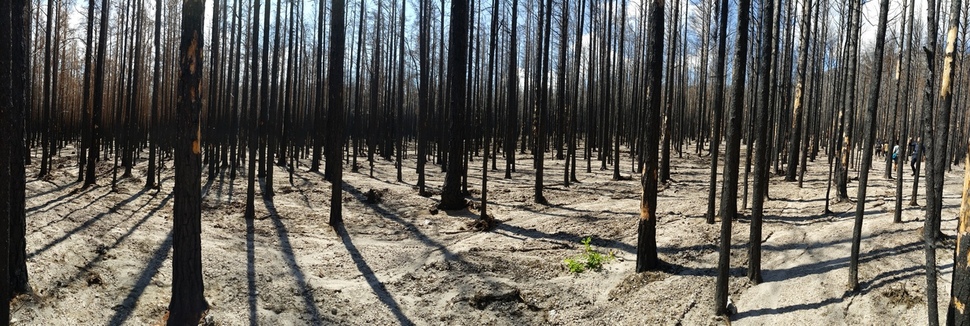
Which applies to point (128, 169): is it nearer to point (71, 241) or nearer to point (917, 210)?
point (71, 241)

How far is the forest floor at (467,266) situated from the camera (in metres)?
5.28

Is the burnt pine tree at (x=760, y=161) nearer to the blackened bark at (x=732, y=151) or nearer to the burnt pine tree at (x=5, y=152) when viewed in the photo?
the blackened bark at (x=732, y=151)

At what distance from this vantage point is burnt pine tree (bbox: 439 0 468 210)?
10578mm

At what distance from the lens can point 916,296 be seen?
15.9ft

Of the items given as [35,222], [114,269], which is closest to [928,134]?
[114,269]

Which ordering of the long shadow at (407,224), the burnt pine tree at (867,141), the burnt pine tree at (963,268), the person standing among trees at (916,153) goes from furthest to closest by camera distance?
the long shadow at (407,224), the person standing among trees at (916,153), the burnt pine tree at (867,141), the burnt pine tree at (963,268)

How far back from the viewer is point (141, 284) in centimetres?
593

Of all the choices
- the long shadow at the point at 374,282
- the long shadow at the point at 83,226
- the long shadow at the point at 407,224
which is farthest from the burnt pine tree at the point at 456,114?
the long shadow at the point at 83,226

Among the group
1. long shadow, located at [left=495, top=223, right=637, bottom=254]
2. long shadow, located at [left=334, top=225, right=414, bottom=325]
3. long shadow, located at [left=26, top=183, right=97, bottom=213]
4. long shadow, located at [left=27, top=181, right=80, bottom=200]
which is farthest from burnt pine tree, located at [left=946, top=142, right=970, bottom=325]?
long shadow, located at [left=27, top=181, right=80, bottom=200]

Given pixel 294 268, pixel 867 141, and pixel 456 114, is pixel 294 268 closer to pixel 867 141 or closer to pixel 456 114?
pixel 456 114

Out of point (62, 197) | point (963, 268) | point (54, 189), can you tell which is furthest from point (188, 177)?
A: point (54, 189)

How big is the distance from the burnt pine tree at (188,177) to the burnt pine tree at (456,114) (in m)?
5.73

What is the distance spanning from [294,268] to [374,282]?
1.23 m

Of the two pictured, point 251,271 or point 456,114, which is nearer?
point 251,271
